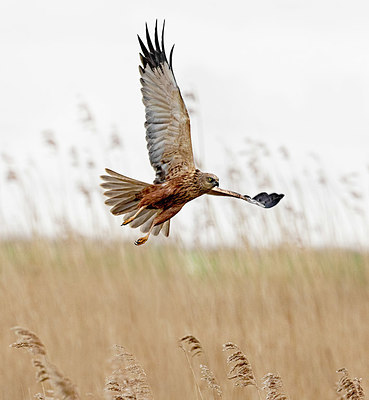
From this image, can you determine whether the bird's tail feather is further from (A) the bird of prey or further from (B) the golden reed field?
(B) the golden reed field

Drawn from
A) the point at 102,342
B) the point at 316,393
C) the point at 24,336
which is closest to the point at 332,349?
the point at 316,393

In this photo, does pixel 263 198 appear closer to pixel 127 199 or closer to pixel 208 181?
pixel 208 181

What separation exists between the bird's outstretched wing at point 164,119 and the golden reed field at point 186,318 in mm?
1976

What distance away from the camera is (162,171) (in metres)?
2.29

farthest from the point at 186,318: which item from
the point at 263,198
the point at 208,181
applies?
the point at 208,181

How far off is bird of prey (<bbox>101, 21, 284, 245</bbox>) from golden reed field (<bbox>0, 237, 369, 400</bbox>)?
1.86 m

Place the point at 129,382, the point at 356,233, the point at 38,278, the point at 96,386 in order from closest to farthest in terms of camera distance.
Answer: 1. the point at 129,382
2. the point at 96,386
3. the point at 38,278
4. the point at 356,233

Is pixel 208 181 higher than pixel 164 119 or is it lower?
lower

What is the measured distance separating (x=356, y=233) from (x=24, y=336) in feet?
17.1

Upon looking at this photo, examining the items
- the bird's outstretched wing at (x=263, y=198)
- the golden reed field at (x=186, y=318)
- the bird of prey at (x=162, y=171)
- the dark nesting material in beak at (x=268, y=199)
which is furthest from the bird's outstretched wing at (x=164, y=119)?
the golden reed field at (x=186, y=318)

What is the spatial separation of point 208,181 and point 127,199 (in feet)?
1.43

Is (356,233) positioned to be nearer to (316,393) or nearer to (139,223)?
(316,393)

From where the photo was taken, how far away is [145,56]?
2738mm

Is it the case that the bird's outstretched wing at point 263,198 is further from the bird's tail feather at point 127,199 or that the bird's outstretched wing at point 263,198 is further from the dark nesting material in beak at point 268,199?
the bird's tail feather at point 127,199
